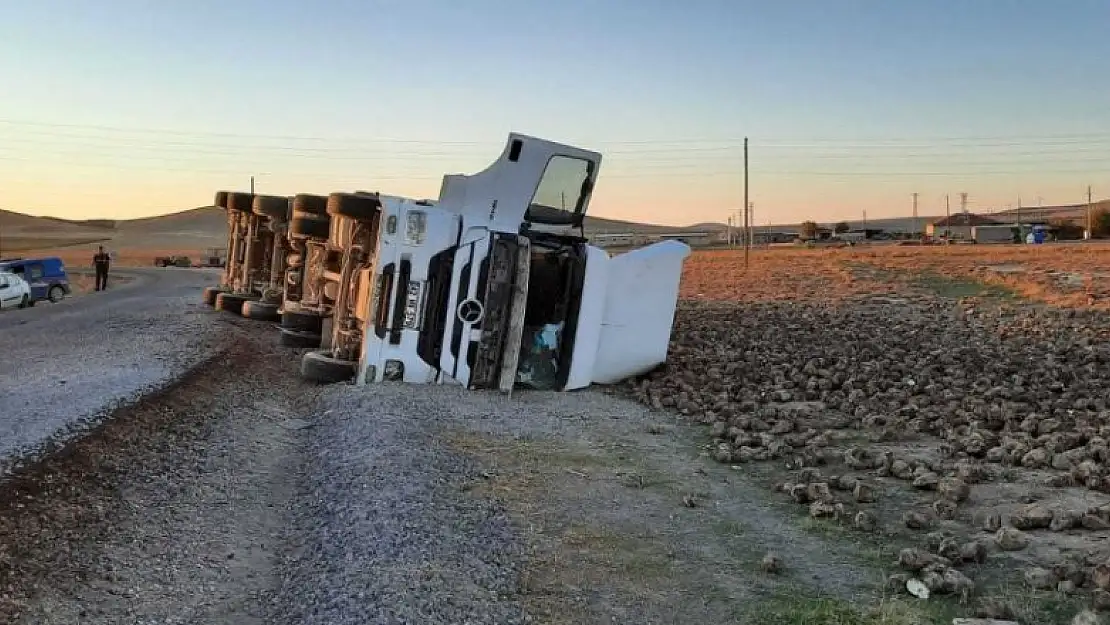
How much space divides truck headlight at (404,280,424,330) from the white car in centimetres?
2192

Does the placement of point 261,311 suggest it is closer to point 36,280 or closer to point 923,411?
point 923,411

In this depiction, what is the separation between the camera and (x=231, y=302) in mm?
18484

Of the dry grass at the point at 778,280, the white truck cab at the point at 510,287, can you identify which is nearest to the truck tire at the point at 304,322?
the white truck cab at the point at 510,287

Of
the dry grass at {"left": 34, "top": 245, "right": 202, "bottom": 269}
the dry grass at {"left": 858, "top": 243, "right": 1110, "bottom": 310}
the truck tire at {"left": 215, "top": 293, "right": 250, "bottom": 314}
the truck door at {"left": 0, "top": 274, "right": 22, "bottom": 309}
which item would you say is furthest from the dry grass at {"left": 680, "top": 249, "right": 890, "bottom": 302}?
the dry grass at {"left": 34, "top": 245, "right": 202, "bottom": 269}

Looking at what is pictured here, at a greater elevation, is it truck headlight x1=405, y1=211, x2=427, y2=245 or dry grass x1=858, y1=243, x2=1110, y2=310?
dry grass x1=858, y1=243, x2=1110, y2=310

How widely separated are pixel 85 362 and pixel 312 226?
3379 millimetres

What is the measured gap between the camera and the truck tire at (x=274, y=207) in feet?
55.0

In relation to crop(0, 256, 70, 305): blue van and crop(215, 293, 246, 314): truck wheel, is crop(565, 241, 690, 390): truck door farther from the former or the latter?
crop(0, 256, 70, 305): blue van

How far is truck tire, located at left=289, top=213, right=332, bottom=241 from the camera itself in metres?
13.5

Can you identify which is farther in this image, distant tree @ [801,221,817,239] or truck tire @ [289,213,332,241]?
distant tree @ [801,221,817,239]

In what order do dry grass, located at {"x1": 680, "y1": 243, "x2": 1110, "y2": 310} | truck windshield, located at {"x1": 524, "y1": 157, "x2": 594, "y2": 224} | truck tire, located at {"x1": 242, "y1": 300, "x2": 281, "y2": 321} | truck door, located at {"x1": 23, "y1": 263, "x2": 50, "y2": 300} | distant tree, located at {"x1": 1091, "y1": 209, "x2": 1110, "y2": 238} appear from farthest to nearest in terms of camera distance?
distant tree, located at {"x1": 1091, "y1": 209, "x2": 1110, "y2": 238} < truck door, located at {"x1": 23, "y1": 263, "x2": 50, "y2": 300} < dry grass, located at {"x1": 680, "y1": 243, "x2": 1110, "y2": 310} < truck tire, located at {"x1": 242, "y1": 300, "x2": 281, "y2": 321} < truck windshield, located at {"x1": 524, "y1": 157, "x2": 594, "y2": 224}

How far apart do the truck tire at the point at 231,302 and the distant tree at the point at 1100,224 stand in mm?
72509

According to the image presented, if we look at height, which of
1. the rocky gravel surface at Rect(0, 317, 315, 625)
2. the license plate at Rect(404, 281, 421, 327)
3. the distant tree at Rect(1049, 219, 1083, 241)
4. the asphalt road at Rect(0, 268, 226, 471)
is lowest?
the rocky gravel surface at Rect(0, 317, 315, 625)

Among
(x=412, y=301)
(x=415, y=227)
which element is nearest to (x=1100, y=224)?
(x=415, y=227)
